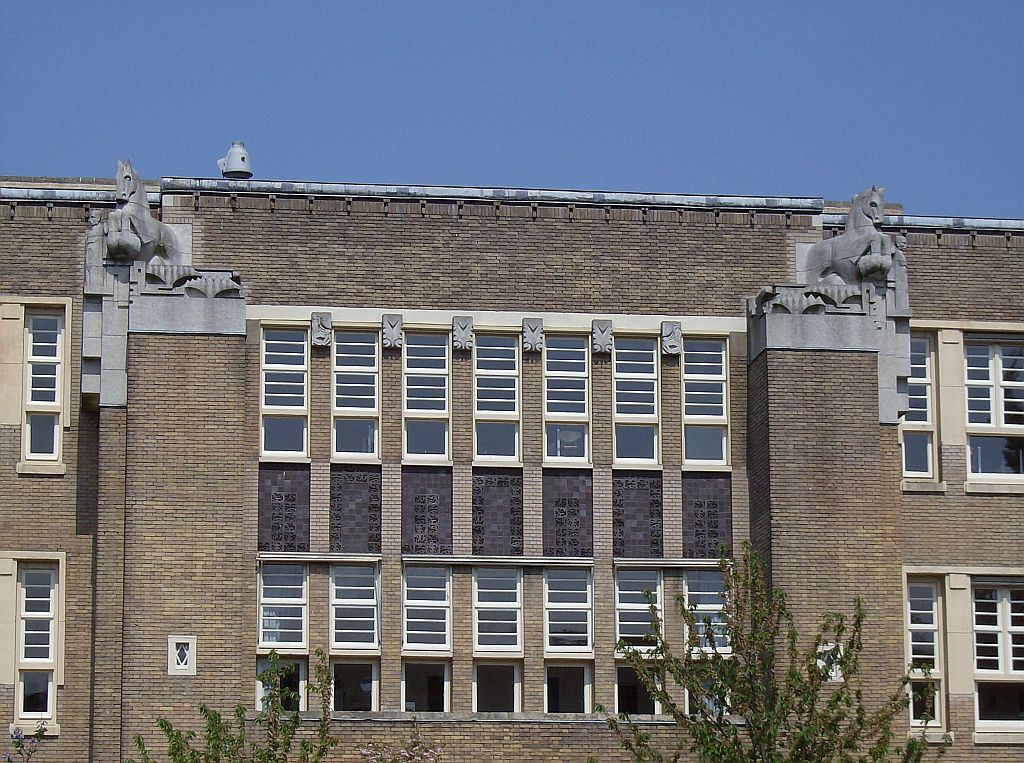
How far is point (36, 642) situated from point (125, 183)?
733 cm

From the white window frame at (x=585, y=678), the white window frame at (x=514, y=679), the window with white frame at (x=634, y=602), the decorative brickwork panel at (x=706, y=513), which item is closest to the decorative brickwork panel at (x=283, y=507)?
the white window frame at (x=514, y=679)

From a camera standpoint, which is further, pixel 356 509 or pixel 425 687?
pixel 356 509

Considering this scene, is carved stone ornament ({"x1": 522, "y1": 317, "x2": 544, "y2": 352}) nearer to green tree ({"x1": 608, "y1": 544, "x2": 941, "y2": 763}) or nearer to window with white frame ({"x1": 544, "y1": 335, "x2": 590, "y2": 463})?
window with white frame ({"x1": 544, "y1": 335, "x2": 590, "y2": 463})

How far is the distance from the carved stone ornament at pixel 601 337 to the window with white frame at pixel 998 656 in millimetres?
7337

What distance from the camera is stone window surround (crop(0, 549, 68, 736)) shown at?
3017cm

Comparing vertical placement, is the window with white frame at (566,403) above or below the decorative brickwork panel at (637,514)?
above

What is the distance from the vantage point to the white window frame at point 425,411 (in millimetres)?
31172

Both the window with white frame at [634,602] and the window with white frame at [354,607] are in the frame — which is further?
the window with white frame at [634,602]

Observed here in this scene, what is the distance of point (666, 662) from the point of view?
1021 inches

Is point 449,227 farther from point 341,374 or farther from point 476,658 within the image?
point 476,658

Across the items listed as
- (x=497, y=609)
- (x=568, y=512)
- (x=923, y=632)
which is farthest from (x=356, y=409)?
(x=923, y=632)

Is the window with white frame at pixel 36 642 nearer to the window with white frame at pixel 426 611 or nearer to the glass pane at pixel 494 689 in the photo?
the window with white frame at pixel 426 611

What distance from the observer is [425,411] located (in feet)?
103

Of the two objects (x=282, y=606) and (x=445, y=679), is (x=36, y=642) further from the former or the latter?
(x=445, y=679)
